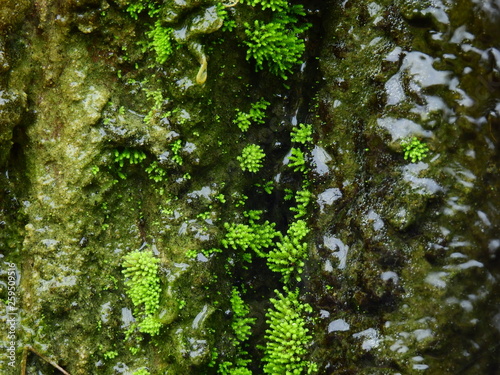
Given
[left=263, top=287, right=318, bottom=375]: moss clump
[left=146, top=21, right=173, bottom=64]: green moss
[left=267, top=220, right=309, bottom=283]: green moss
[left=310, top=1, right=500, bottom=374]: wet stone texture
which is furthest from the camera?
[left=267, top=220, right=309, bottom=283]: green moss

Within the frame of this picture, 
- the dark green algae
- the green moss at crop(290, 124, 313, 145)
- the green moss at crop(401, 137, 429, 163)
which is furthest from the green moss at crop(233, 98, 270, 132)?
the green moss at crop(401, 137, 429, 163)

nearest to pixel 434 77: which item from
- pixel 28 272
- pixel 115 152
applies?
pixel 115 152

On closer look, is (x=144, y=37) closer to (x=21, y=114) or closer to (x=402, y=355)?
(x=21, y=114)

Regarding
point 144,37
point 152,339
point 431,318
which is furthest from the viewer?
point 152,339

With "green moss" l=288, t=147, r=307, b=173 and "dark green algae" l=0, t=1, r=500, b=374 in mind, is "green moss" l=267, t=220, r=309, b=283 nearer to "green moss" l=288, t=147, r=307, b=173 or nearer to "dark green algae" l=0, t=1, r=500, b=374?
"dark green algae" l=0, t=1, r=500, b=374

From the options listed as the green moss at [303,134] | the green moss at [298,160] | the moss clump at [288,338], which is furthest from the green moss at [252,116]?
the moss clump at [288,338]
